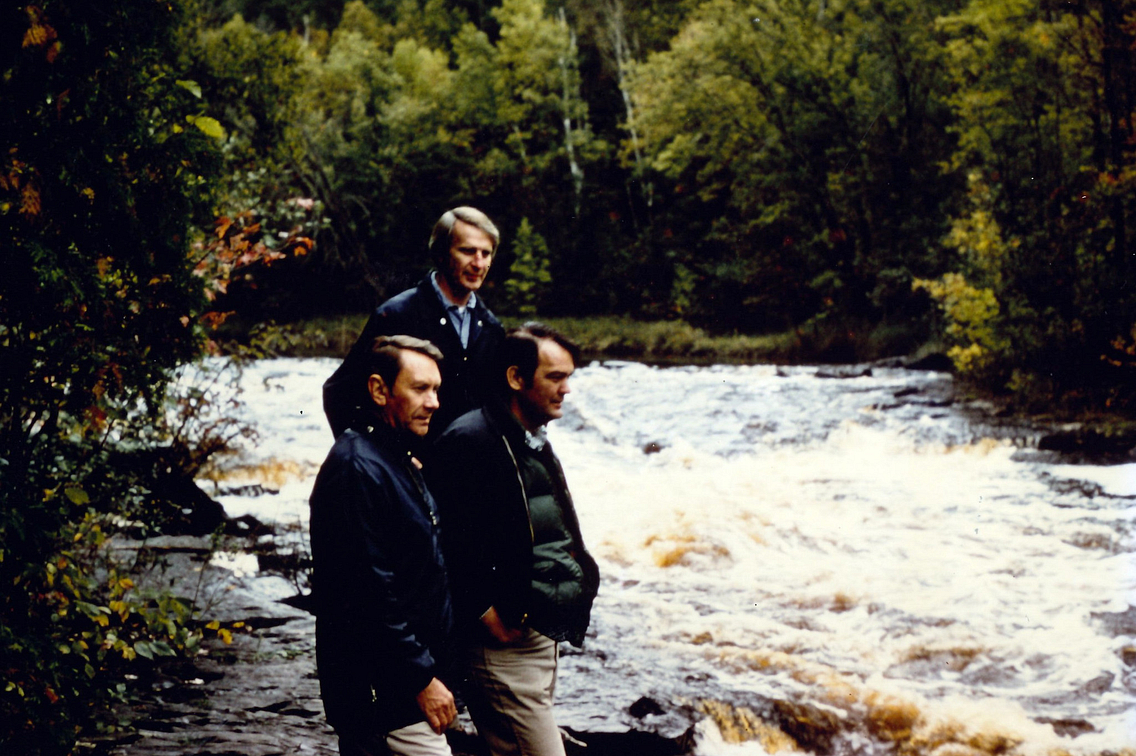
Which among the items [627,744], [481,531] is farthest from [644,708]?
[481,531]

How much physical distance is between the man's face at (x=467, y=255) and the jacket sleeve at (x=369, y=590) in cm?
128

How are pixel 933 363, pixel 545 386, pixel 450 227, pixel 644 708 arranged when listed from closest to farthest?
pixel 545 386
pixel 450 227
pixel 644 708
pixel 933 363

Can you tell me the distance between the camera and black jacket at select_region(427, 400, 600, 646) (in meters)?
2.55

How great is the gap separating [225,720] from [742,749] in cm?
266

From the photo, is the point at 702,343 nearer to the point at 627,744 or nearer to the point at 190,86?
the point at 627,744

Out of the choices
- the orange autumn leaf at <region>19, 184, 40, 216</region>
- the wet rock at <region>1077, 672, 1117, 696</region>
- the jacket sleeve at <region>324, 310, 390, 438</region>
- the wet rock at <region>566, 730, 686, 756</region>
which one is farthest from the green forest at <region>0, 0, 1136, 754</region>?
the wet rock at <region>1077, 672, 1117, 696</region>

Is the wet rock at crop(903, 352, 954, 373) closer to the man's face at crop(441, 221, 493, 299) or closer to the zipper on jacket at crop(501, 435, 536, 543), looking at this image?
the man's face at crop(441, 221, 493, 299)

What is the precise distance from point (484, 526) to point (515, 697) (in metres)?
0.49

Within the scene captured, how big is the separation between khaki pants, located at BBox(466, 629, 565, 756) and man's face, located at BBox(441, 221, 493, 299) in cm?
135

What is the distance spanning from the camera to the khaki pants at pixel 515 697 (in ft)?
8.45

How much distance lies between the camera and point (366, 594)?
7.30 feet

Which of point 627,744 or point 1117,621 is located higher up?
point 627,744

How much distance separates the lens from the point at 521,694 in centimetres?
258

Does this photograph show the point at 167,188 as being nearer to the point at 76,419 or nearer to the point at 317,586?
the point at 76,419
